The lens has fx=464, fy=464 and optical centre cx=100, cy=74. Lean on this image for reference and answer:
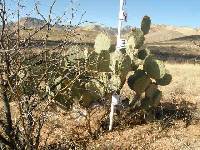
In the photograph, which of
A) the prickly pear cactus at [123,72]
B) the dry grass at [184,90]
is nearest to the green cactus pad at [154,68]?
the prickly pear cactus at [123,72]

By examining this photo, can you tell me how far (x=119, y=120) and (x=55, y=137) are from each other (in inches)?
50.5

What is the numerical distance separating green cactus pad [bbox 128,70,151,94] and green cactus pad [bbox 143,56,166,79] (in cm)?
12

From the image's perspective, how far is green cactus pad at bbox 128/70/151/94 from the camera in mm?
8500

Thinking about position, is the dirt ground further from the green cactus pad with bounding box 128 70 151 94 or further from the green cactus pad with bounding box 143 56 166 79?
the green cactus pad with bounding box 143 56 166 79

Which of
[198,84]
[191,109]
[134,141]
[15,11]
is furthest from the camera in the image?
[198,84]

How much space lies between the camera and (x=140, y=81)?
8.50m

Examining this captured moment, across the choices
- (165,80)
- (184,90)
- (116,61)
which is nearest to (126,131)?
(116,61)

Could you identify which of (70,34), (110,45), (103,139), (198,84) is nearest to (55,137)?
(103,139)

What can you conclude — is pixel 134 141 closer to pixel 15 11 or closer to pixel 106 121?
pixel 106 121

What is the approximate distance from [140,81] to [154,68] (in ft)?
1.26

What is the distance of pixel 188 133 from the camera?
8117mm

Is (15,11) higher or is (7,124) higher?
(15,11)

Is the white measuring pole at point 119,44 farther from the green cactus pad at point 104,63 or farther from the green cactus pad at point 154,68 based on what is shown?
the green cactus pad at point 154,68

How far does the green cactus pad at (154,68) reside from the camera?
862cm
